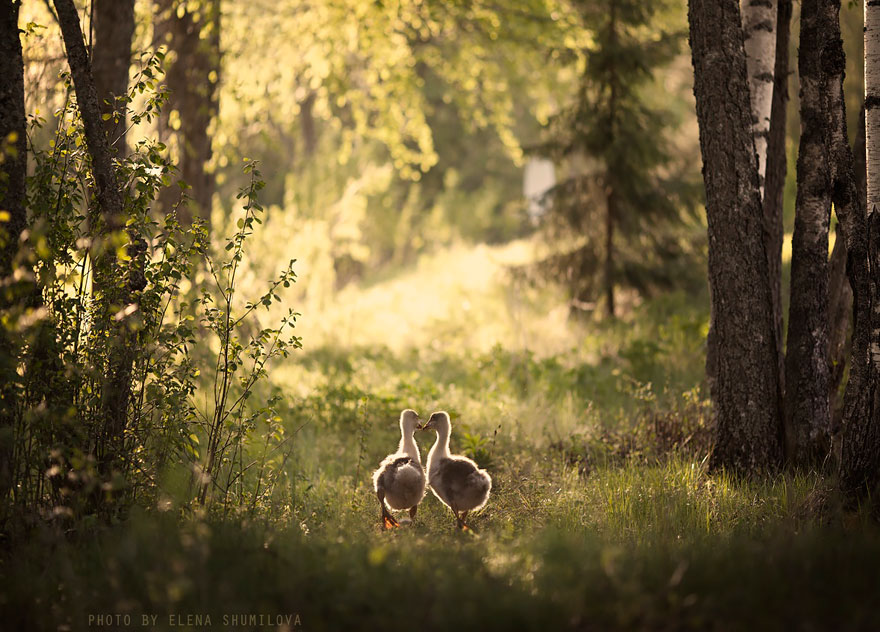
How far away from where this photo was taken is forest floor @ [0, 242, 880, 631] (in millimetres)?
3266

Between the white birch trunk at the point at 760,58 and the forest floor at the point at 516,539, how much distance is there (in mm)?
2497

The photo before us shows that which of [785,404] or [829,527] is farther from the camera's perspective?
[785,404]

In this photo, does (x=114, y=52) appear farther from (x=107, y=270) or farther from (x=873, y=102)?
(x=873, y=102)

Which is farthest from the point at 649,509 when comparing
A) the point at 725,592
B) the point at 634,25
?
the point at 634,25

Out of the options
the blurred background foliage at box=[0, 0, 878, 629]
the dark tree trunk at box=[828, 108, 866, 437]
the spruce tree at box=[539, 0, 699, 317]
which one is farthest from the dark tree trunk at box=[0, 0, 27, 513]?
the spruce tree at box=[539, 0, 699, 317]

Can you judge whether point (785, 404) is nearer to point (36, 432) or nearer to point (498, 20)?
point (36, 432)

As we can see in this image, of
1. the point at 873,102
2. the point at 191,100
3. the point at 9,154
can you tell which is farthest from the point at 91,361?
the point at 191,100

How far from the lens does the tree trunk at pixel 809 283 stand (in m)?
5.73

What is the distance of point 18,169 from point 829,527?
5.40 metres

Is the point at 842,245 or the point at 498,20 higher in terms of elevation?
the point at 498,20

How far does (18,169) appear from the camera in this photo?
4.75 meters

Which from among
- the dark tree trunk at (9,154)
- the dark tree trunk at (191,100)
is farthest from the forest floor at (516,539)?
the dark tree trunk at (191,100)

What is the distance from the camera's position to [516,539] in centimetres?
475

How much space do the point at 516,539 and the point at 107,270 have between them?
3.12 metres
